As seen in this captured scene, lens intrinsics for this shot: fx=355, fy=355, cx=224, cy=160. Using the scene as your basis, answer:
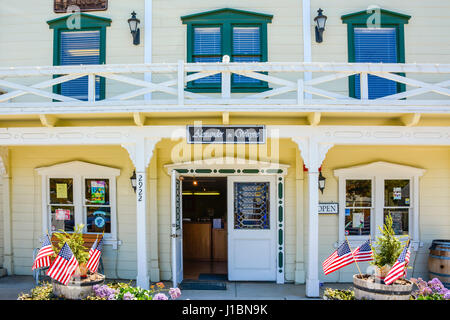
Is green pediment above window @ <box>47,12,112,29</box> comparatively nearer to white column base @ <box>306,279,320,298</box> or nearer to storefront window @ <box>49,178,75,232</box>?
storefront window @ <box>49,178,75,232</box>

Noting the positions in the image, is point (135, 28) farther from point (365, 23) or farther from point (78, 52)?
point (365, 23)

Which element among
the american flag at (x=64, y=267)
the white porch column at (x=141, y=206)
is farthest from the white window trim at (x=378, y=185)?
the american flag at (x=64, y=267)

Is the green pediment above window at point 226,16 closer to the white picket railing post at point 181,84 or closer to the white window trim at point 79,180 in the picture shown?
the white picket railing post at point 181,84

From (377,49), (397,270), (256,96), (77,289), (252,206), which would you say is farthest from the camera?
(252,206)

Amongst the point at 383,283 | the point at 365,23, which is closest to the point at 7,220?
the point at 383,283

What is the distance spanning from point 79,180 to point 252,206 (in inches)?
155

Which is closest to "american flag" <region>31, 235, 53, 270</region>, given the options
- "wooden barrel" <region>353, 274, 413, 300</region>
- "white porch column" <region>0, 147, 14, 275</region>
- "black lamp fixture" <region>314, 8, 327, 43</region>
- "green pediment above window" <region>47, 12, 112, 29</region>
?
"white porch column" <region>0, 147, 14, 275</region>

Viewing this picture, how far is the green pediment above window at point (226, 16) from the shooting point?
7566mm

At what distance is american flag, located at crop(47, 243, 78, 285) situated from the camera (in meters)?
4.37

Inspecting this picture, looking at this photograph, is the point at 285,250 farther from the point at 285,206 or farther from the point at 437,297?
the point at 437,297

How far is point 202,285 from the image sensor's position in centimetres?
742

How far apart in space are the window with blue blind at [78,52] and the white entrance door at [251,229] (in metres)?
3.95

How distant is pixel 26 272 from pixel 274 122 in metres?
6.51

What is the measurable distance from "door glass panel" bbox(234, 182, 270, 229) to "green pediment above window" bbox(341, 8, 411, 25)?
3.93m
